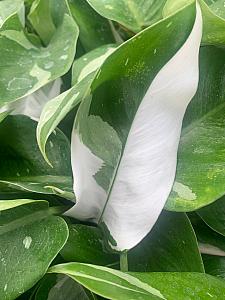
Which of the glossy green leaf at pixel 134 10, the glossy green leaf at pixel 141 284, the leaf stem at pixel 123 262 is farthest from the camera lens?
the glossy green leaf at pixel 134 10

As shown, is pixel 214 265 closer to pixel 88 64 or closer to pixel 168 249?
pixel 168 249

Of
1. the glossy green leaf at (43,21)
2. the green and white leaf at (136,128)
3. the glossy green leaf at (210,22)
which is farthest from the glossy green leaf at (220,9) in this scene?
the glossy green leaf at (43,21)

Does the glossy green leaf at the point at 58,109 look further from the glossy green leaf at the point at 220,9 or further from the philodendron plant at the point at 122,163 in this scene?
the glossy green leaf at the point at 220,9

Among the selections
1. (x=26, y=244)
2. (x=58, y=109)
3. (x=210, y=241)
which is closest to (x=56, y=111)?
(x=58, y=109)

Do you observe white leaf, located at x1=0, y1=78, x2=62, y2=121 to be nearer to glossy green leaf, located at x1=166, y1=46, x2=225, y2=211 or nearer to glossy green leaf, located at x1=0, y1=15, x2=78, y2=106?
glossy green leaf, located at x1=0, y1=15, x2=78, y2=106

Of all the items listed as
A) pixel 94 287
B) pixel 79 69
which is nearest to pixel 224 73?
pixel 79 69

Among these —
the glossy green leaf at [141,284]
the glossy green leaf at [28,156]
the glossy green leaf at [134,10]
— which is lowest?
the glossy green leaf at [141,284]

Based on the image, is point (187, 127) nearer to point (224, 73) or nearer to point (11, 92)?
point (224, 73)
